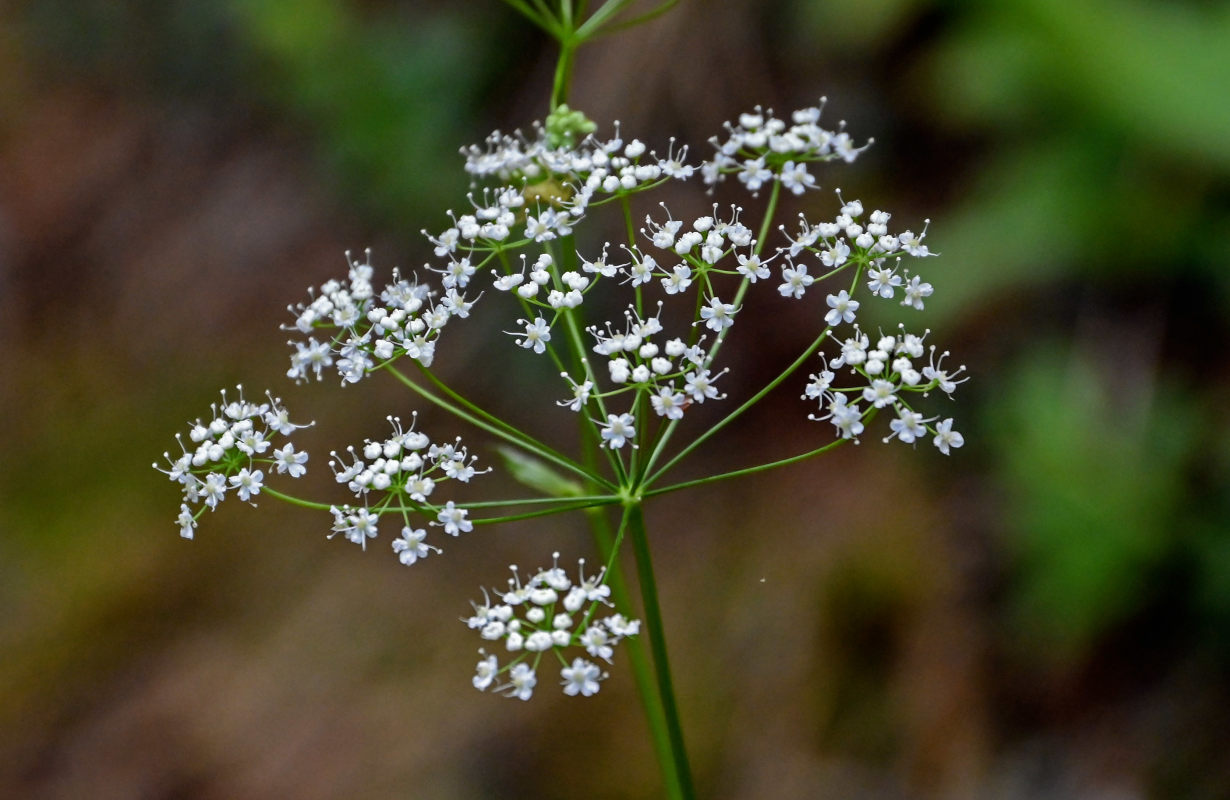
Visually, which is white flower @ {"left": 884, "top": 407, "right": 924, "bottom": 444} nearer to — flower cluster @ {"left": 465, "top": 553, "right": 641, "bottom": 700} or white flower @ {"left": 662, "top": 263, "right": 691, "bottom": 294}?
white flower @ {"left": 662, "top": 263, "right": 691, "bottom": 294}

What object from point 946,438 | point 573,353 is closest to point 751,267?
point 573,353

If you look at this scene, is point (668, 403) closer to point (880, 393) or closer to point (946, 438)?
point (880, 393)

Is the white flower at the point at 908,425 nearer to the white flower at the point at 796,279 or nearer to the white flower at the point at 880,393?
the white flower at the point at 880,393

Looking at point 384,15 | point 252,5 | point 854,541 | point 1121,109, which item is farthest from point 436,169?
point 1121,109

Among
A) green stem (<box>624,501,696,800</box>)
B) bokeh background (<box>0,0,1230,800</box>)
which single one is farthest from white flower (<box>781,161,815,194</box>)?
bokeh background (<box>0,0,1230,800</box>)

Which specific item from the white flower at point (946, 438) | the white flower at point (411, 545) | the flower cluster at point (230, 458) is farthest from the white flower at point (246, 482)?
the white flower at point (946, 438)
